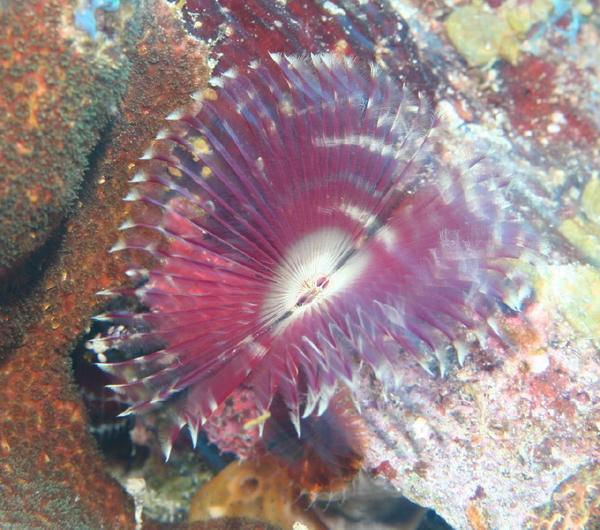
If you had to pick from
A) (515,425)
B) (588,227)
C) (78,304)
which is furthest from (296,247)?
(588,227)

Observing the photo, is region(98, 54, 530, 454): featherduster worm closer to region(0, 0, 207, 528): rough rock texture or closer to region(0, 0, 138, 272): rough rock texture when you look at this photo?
region(0, 0, 207, 528): rough rock texture

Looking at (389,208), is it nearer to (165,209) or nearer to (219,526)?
(165,209)

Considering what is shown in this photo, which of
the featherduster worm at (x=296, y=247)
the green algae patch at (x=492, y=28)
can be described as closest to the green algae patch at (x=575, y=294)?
the featherduster worm at (x=296, y=247)

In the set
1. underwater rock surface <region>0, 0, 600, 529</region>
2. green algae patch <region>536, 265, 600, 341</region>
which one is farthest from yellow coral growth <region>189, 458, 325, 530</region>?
green algae patch <region>536, 265, 600, 341</region>

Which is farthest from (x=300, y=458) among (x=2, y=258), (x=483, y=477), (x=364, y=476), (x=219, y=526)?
(x=2, y=258)

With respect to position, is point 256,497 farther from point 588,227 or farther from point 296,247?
point 588,227

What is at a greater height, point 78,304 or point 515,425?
point 515,425

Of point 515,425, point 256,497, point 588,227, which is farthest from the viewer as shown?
point 588,227
